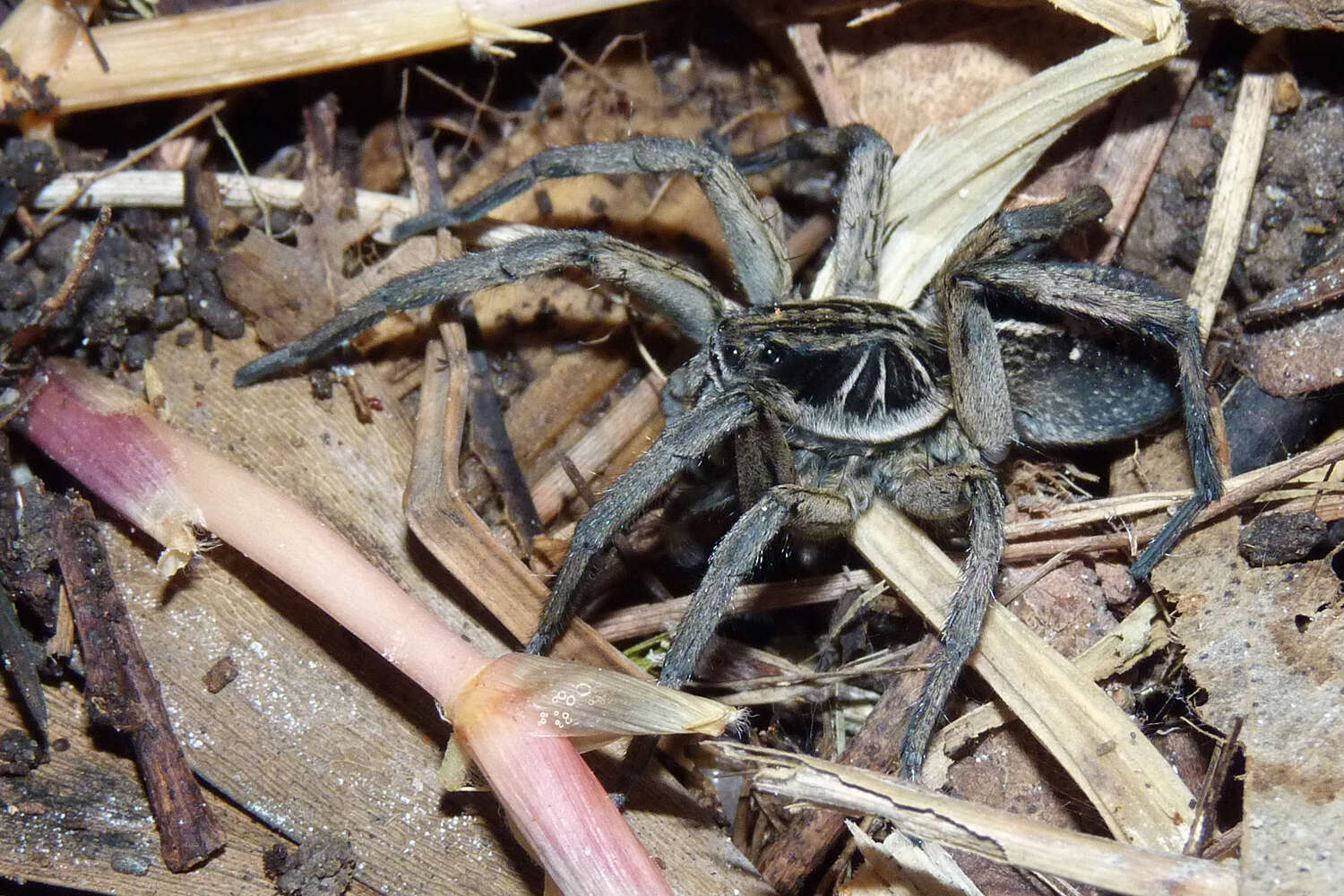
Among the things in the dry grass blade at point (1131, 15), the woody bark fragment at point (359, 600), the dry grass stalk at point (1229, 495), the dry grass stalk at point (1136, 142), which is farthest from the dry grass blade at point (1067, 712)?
the dry grass blade at point (1131, 15)

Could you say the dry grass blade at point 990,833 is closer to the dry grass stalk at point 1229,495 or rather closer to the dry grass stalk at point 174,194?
the dry grass stalk at point 1229,495

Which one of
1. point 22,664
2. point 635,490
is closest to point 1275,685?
point 635,490

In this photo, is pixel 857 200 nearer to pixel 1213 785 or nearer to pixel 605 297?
pixel 605 297

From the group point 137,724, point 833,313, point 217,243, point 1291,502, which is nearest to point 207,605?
point 137,724

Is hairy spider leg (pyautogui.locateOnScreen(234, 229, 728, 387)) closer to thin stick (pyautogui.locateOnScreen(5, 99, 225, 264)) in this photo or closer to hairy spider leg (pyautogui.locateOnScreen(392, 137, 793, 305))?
hairy spider leg (pyautogui.locateOnScreen(392, 137, 793, 305))

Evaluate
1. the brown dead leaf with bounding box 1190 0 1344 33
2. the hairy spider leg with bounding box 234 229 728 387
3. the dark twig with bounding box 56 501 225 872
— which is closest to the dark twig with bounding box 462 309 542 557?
the hairy spider leg with bounding box 234 229 728 387

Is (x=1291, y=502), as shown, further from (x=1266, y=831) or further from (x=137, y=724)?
(x=137, y=724)
